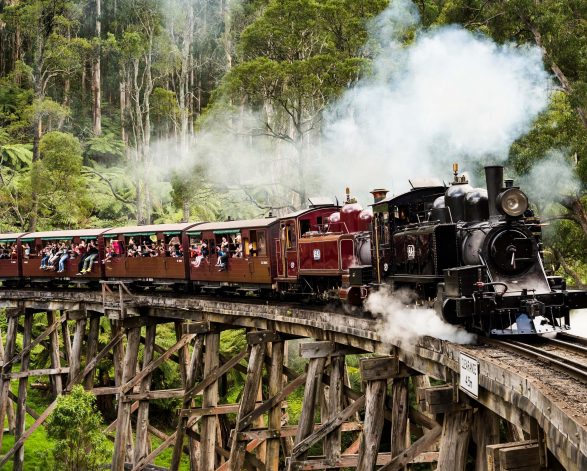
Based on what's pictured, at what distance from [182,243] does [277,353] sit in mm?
7163

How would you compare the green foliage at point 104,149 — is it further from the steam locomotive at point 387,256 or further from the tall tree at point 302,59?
the steam locomotive at point 387,256

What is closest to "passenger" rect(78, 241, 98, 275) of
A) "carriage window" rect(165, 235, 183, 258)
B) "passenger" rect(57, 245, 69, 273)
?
"passenger" rect(57, 245, 69, 273)

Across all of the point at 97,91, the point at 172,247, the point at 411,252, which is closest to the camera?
the point at 411,252

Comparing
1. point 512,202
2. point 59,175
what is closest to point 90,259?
point 59,175

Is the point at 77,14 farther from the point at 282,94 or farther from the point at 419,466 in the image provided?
the point at 419,466

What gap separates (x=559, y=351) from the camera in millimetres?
9609

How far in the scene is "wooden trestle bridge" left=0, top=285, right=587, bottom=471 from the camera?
7223 millimetres

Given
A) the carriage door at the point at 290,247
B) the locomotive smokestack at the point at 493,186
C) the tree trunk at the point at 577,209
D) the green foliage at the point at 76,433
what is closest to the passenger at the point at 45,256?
the green foliage at the point at 76,433

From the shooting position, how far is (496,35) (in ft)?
74.7

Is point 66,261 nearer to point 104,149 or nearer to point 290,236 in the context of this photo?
point 290,236

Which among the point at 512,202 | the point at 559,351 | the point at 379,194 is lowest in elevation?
the point at 559,351

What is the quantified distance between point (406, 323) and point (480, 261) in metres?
1.53

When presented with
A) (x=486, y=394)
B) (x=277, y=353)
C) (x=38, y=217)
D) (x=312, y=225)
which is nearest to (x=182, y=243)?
(x=312, y=225)

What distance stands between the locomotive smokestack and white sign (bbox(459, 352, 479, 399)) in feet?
10.4
